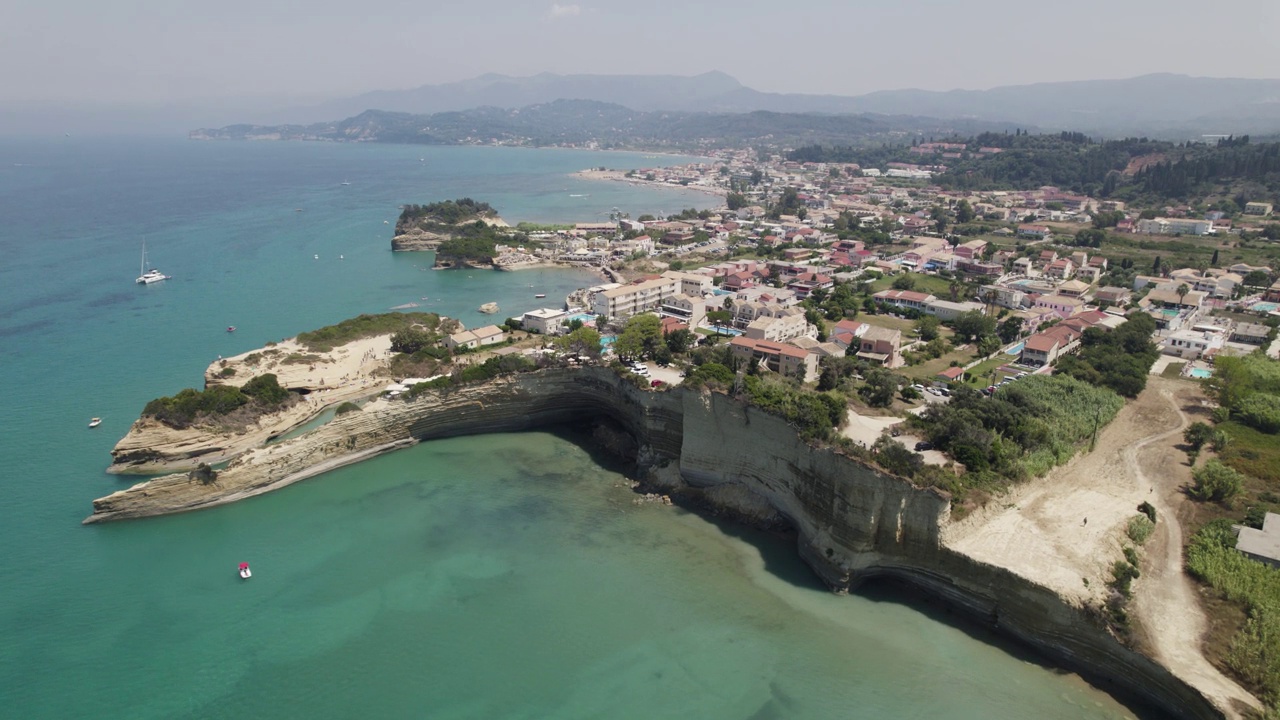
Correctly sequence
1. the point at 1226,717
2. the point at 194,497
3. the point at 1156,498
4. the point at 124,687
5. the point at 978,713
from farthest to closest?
the point at 194,497
the point at 1156,498
the point at 124,687
the point at 978,713
the point at 1226,717

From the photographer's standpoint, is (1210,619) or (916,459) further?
(916,459)

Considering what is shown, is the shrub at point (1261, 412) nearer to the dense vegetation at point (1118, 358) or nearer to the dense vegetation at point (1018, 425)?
the dense vegetation at point (1118, 358)

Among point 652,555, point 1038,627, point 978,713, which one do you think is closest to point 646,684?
point 652,555

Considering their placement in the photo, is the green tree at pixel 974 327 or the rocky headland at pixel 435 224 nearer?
the green tree at pixel 974 327

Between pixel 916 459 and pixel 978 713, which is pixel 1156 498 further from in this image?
pixel 978 713

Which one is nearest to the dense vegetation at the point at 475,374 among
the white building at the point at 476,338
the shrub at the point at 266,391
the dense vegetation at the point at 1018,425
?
the shrub at the point at 266,391

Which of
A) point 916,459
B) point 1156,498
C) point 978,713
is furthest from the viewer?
point 1156,498

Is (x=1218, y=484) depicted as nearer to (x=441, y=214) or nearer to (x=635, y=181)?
(x=441, y=214)
